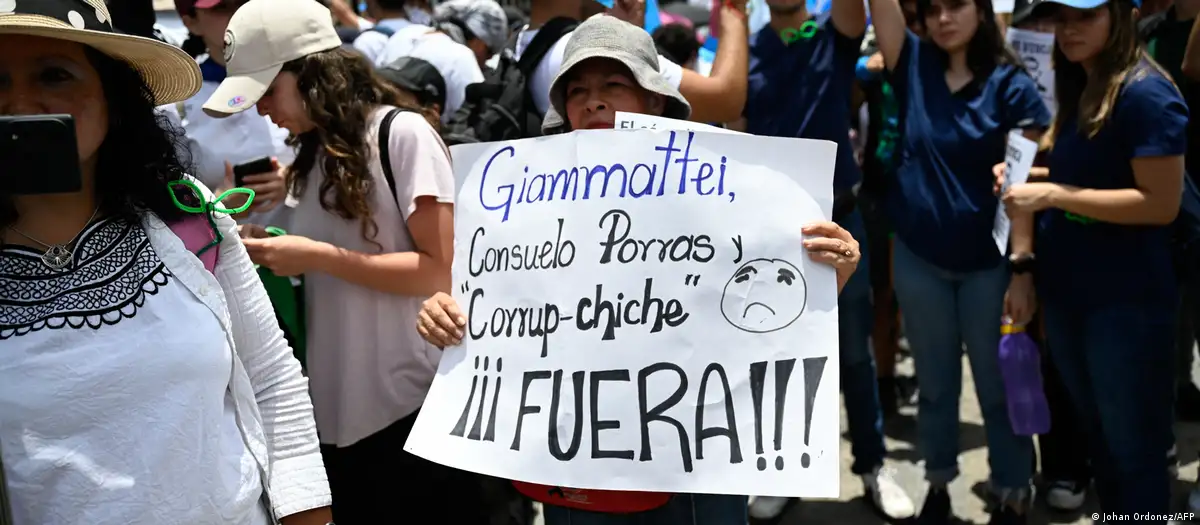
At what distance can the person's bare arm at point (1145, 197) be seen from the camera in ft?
10.2

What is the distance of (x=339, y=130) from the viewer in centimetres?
271

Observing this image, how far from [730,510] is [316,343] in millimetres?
1219

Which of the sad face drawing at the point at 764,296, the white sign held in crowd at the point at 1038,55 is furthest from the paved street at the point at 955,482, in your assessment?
the sad face drawing at the point at 764,296

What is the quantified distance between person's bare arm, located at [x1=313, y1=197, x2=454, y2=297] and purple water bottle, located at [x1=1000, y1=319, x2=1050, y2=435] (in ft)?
6.45

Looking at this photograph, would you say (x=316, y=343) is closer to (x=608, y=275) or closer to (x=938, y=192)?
(x=608, y=275)

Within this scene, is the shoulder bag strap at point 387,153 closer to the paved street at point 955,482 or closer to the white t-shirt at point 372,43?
the paved street at point 955,482

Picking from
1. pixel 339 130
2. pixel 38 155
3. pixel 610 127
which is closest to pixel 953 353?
pixel 610 127

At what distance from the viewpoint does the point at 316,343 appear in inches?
113

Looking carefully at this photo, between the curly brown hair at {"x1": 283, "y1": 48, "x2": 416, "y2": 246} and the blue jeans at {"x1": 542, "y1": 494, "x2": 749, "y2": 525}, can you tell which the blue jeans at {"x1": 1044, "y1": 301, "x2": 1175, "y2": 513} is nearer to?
the blue jeans at {"x1": 542, "y1": 494, "x2": 749, "y2": 525}

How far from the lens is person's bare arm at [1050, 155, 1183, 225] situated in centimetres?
310

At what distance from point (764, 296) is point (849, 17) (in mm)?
2189

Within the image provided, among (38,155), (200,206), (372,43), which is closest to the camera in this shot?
(38,155)

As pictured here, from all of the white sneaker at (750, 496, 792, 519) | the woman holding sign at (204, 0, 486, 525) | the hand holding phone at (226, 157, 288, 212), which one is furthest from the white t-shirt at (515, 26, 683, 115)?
the white sneaker at (750, 496, 792, 519)

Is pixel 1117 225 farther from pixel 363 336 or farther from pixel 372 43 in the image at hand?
pixel 372 43
